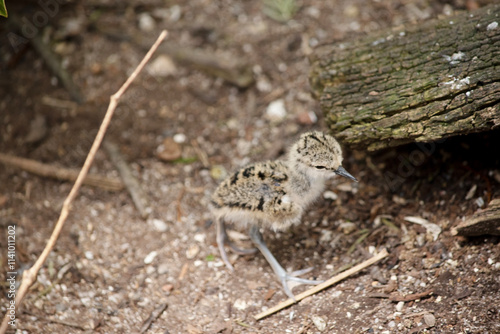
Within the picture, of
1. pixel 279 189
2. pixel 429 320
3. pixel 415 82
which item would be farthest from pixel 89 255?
pixel 415 82

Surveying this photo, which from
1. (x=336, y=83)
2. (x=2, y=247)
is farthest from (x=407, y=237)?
(x=2, y=247)

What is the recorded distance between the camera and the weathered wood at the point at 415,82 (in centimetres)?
279

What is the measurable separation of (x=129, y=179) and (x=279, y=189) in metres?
1.47

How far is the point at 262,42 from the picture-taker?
476cm

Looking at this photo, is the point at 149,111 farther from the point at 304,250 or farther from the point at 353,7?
the point at 353,7

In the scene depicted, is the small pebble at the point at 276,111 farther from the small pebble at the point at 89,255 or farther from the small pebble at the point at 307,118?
the small pebble at the point at 89,255

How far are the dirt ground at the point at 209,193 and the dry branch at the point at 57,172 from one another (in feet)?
0.21

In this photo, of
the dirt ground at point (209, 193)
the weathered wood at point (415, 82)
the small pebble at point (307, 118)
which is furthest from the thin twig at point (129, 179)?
the weathered wood at point (415, 82)

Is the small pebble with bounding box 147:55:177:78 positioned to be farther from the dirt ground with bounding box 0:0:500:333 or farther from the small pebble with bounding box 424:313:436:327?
the small pebble with bounding box 424:313:436:327

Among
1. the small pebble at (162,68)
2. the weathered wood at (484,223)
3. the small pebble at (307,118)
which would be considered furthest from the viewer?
the small pebble at (162,68)

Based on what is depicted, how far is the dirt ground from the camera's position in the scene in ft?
9.70

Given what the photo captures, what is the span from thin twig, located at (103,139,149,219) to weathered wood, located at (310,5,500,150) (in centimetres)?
173

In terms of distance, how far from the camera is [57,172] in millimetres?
3914

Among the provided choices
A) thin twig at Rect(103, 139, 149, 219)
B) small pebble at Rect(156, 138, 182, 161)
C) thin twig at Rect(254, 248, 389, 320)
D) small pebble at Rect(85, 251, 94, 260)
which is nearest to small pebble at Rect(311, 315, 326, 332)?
thin twig at Rect(254, 248, 389, 320)
